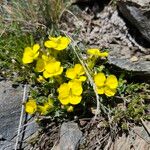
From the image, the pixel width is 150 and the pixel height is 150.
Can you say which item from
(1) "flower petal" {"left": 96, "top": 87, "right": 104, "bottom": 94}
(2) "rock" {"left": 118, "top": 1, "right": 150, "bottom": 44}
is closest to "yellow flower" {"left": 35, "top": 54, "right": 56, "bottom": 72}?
(1) "flower petal" {"left": 96, "top": 87, "right": 104, "bottom": 94}

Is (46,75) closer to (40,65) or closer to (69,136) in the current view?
(40,65)

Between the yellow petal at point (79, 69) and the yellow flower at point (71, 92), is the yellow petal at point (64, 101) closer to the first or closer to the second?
the yellow flower at point (71, 92)

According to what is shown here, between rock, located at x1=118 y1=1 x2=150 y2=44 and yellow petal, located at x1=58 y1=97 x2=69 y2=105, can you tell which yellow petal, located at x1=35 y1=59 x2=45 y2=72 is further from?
rock, located at x1=118 y1=1 x2=150 y2=44

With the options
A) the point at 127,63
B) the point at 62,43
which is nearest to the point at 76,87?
the point at 62,43

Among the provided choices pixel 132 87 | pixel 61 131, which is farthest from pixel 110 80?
pixel 61 131

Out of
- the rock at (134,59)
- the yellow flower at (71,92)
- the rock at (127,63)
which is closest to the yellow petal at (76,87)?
the yellow flower at (71,92)

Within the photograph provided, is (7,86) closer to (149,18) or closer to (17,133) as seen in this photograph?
(17,133)

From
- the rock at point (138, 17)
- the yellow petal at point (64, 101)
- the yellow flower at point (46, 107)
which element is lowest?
the yellow flower at point (46, 107)
